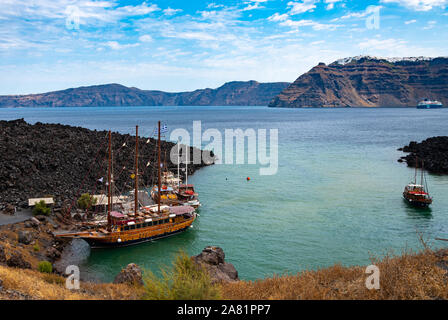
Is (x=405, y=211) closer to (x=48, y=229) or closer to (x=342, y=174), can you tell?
(x=342, y=174)

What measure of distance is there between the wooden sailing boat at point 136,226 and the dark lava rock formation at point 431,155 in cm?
4207

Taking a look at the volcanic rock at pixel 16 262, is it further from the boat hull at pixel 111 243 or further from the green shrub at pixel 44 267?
the boat hull at pixel 111 243

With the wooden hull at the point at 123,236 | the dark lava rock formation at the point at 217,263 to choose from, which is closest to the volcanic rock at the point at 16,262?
the wooden hull at the point at 123,236

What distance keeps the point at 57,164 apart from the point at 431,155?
231 ft

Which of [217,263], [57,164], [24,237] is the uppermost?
[57,164]

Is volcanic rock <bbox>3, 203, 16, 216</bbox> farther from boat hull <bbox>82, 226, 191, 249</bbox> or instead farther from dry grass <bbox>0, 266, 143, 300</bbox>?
dry grass <bbox>0, 266, 143, 300</bbox>

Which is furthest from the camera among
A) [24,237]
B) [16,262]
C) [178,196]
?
[178,196]

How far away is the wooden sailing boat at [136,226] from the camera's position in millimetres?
29391

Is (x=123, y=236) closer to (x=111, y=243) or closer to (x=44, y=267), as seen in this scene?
(x=111, y=243)

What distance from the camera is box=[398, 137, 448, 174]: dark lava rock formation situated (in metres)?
61.9

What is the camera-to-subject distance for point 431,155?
7006 centimetres

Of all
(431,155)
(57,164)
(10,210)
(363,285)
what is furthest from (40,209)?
(431,155)

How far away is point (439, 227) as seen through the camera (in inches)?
1329

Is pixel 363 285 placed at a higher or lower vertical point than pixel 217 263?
higher
